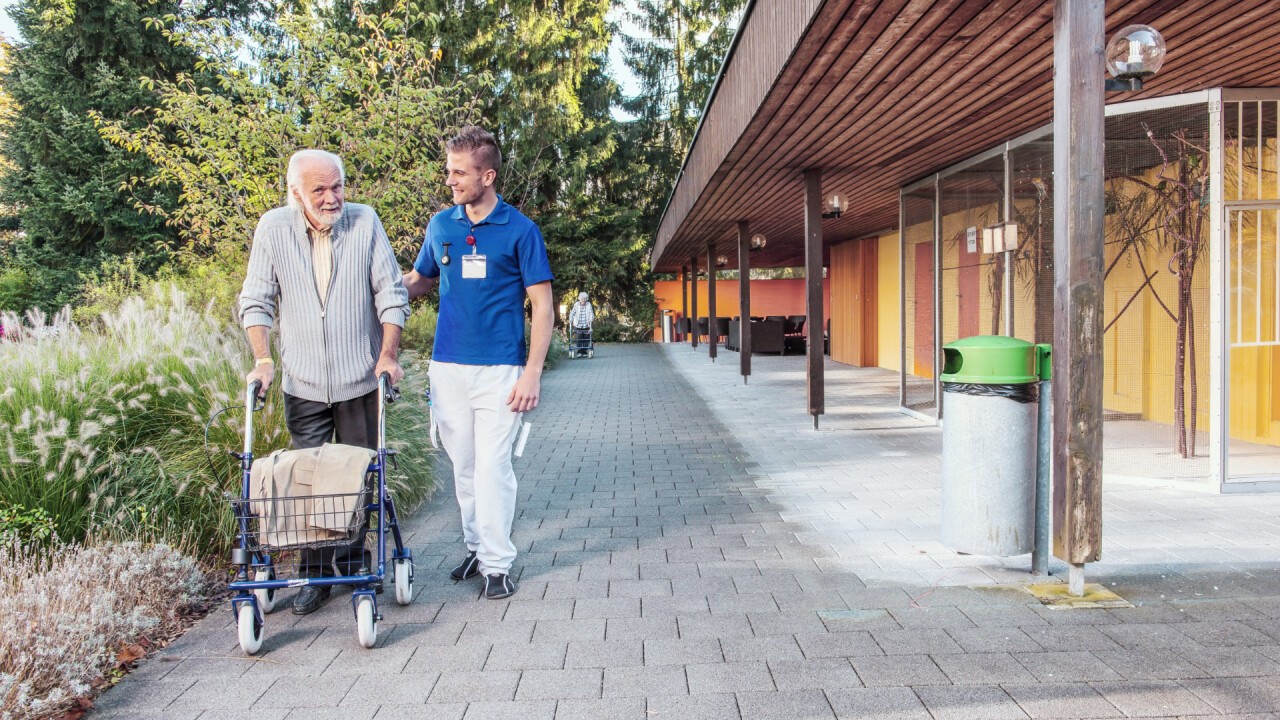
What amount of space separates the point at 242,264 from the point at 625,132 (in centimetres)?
2953

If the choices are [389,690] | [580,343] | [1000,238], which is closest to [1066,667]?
[389,690]

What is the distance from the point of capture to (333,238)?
374 cm

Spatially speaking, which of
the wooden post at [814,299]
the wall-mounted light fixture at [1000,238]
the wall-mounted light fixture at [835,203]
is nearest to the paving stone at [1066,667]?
the wall-mounted light fixture at [1000,238]

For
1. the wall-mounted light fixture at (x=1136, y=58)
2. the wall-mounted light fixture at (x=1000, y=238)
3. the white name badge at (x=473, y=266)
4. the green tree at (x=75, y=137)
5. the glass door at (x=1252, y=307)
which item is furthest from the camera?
the green tree at (x=75, y=137)

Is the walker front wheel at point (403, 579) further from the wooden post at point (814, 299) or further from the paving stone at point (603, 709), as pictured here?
the wooden post at point (814, 299)

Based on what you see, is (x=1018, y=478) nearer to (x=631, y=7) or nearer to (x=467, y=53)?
(x=467, y=53)

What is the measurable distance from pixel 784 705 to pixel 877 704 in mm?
280

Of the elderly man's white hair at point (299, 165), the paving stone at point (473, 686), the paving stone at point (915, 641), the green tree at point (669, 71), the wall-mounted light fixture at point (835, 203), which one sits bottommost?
the paving stone at point (473, 686)

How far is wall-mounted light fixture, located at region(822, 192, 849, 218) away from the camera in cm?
1211

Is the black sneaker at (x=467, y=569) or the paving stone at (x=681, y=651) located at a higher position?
the black sneaker at (x=467, y=569)

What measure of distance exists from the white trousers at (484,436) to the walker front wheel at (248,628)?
96 cm

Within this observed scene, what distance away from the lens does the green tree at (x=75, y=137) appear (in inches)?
903

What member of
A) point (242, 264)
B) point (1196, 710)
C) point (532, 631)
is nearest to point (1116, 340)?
point (1196, 710)

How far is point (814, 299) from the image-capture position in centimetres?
933
